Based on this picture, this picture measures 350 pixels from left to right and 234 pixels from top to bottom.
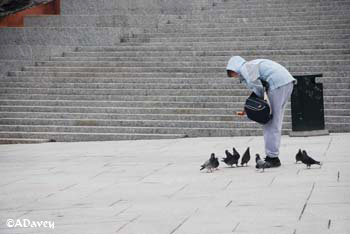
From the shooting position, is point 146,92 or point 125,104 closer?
point 125,104

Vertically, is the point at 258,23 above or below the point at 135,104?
above

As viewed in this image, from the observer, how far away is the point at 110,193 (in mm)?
10484

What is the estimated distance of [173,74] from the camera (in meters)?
20.7

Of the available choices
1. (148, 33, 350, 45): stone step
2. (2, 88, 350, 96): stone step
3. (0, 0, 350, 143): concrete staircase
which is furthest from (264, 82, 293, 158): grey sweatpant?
(148, 33, 350, 45): stone step

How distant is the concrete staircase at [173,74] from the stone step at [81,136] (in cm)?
2

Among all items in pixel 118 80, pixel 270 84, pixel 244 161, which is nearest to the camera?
pixel 270 84

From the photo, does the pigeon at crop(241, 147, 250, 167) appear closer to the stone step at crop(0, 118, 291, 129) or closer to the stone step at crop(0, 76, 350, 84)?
the stone step at crop(0, 118, 291, 129)

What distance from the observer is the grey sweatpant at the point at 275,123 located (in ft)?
39.7

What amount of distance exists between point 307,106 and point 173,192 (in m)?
7.04

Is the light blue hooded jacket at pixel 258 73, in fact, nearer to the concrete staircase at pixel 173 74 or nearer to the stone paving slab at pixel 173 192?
the stone paving slab at pixel 173 192

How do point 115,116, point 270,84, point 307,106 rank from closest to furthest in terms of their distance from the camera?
point 270,84, point 307,106, point 115,116

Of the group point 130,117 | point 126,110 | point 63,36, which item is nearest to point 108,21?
point 63,36

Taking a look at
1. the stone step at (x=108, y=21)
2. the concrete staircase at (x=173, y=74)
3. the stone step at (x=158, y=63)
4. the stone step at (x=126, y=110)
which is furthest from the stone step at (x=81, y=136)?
the stone step at (x=108, y=21)

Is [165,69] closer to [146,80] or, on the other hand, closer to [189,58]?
[146,80]
